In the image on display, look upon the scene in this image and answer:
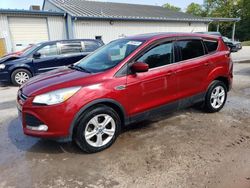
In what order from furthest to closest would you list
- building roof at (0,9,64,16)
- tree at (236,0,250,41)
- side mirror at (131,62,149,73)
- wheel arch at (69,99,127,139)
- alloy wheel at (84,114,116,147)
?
tree at (236,0,250,41) < building roof at (0,9,64,16) < side mirror at (131,62,149,73) < alloy wheel at (84,114,116,147) < wheel arch at (69,99,127,139)

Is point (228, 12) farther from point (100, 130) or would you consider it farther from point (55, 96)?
point (55, 96)

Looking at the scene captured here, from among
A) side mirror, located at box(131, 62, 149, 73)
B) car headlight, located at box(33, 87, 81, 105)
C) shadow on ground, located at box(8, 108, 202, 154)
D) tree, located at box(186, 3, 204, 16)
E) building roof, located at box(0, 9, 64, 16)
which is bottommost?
Result: shadow on ground, located at box(8, 108, 202, 154)

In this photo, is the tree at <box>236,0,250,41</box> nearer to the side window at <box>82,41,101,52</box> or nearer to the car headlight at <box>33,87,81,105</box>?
the side window at <box>82,41,101,52</box>

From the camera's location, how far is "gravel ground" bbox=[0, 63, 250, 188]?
309 centimetres

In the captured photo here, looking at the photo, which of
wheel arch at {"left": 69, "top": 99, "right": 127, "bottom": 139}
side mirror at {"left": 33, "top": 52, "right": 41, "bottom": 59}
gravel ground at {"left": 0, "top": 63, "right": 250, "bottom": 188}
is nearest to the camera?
gravel ground at {"left": 0, "top": 63, "right": 250, "bottom": 188}

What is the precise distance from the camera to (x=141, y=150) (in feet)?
12.5

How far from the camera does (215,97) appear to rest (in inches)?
208

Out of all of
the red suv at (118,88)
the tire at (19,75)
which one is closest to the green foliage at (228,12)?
the tire at (19,75)

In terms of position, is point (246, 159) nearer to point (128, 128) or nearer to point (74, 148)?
point (128, 128)

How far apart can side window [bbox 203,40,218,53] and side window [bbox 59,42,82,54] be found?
5905 mm

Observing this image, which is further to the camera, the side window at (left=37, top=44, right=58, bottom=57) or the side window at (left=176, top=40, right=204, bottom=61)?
the side window at (left=37, top=44, right=58, bottom=57)

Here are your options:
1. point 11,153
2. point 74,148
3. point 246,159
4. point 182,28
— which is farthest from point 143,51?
point 182,28

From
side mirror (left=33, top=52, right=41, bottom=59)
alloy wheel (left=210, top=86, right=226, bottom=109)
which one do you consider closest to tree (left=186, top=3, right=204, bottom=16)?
side mirror (left=33, top=52, right=41, bottom=59)

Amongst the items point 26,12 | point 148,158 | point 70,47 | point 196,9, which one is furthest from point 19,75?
point 196,9
